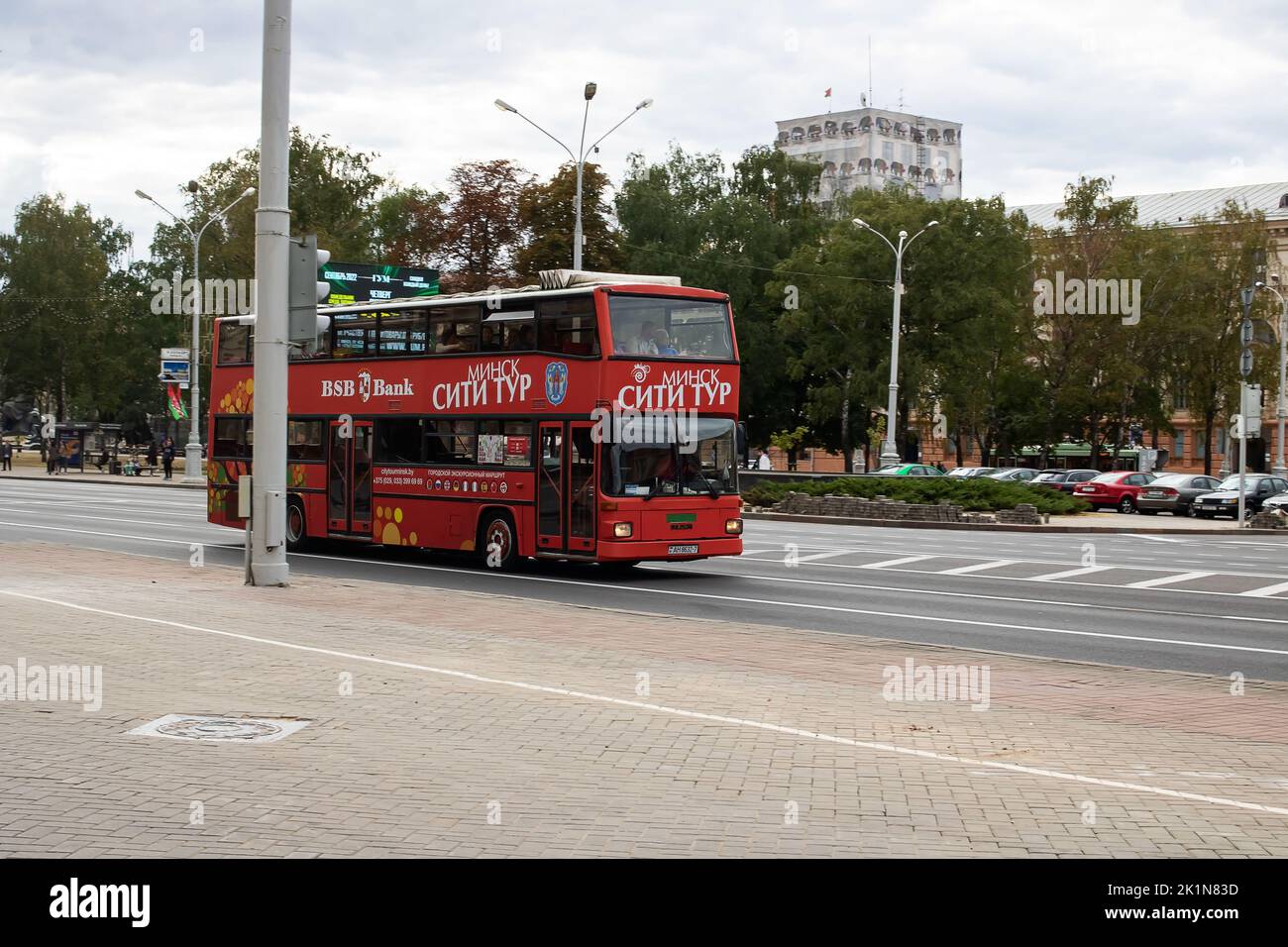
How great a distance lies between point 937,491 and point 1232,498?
1203cm

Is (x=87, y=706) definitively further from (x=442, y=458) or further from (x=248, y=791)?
(x=442, y=458)

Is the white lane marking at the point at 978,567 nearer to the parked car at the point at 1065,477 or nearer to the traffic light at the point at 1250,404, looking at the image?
the traffic light at the point at 1250,404

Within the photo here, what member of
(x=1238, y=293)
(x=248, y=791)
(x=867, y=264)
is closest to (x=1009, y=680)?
(x=248, y=791)

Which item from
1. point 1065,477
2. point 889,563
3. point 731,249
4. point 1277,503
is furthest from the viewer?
point 731,249

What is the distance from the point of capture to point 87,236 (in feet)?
322

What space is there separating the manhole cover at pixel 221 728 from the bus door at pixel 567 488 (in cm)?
1148

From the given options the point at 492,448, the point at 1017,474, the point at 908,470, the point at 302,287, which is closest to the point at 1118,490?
the point at 908,470

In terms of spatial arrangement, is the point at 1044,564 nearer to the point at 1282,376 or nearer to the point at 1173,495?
the point at 1173,495

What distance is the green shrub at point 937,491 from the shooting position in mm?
37375

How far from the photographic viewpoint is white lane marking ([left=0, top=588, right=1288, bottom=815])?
287 inches

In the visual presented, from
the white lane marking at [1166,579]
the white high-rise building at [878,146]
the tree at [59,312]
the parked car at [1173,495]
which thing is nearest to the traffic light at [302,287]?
the white lane marking at [1166,579]

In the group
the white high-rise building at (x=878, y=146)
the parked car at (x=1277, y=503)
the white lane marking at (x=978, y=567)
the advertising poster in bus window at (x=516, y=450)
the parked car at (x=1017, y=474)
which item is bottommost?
the white lane marking at (x=978, y=567)

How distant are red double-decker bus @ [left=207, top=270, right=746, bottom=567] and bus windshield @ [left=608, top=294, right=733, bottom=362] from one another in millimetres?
21

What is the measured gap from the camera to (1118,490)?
48938mm
